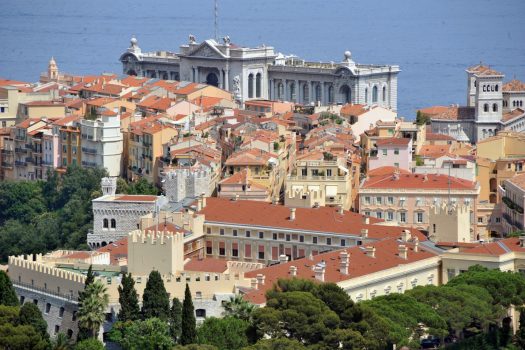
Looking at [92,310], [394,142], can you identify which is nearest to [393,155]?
[394,142]

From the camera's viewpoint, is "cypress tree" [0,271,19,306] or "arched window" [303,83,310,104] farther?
"arched window" [303,83,310,104]

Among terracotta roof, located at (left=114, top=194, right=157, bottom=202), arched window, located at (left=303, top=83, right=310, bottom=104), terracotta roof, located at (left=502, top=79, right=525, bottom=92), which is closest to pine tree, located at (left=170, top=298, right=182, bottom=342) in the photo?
terracotta roof, located at (left=114, top=194, right=157, bottom=202)

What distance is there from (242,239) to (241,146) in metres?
11.6

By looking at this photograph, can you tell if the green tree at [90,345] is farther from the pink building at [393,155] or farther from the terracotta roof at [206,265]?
the pink building at [393,155]

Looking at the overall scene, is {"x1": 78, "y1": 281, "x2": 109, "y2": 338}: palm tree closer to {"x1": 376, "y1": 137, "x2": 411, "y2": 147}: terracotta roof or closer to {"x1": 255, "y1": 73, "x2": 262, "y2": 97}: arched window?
A: {"x1": 376, "y1": 137, "x2": 411, "y2": 147}: terracotta roof

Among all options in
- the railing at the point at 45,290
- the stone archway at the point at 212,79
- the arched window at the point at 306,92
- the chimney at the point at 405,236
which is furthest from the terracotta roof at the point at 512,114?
the railing at the point at 45,290

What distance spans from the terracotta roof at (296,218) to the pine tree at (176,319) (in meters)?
9.81

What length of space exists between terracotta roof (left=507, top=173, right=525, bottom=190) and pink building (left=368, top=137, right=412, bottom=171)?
3.56 metres

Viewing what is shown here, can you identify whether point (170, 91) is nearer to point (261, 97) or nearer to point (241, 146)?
point (261, 97)

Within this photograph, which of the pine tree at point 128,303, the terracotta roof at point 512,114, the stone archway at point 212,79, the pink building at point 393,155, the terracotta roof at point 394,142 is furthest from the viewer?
the stone archway at point 212,79

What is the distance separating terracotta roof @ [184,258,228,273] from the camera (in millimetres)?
57250

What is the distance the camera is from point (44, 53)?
166 meters

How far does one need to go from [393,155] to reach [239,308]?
22.6m

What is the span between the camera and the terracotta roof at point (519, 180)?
2769 inches
